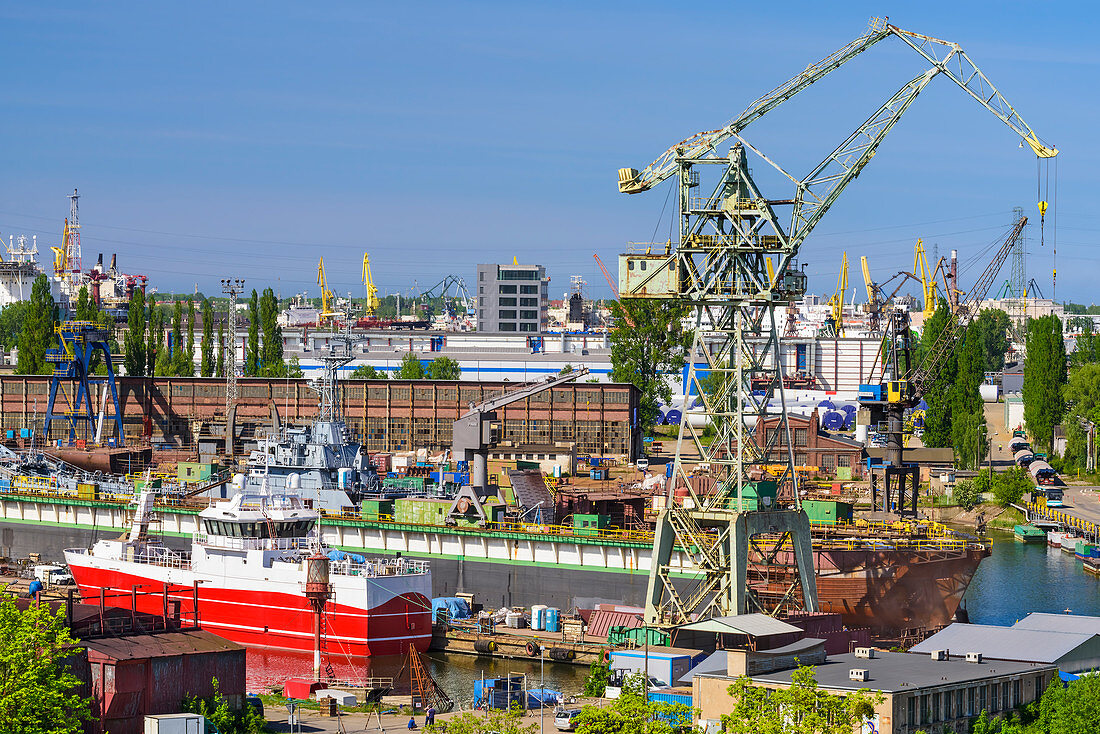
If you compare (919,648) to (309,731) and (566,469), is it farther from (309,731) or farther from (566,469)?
(566,469)

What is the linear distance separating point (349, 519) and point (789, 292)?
30.5m

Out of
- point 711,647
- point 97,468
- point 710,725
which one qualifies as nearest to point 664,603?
point 711,647

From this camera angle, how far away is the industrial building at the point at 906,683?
4303cm

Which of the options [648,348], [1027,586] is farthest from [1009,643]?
[648,348]

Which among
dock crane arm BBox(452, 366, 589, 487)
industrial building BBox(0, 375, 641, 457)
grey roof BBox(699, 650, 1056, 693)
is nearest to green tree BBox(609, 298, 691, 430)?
industrial building BBox(0, 375, 641, 457)

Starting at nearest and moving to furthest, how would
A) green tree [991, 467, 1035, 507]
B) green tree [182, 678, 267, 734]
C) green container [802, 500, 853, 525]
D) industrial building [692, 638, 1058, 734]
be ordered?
industrial building [692, 638, 1058, 734], green tree [182, 678, 267, 734], green container [802, 500, 853, 525], green tree [991, 467, 1035, 507]

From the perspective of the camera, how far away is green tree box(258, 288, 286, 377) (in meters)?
148

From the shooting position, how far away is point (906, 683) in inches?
1735

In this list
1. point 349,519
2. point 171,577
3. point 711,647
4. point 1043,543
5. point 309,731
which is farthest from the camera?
point 1043,543

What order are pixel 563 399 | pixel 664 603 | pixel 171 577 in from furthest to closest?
pixel 563 399 → pixel 171 577 → pixel 664 603

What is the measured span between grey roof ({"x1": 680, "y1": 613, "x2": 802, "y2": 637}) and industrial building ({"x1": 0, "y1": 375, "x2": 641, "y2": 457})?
65.4 meters

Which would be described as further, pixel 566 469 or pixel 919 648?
pixel 566 469

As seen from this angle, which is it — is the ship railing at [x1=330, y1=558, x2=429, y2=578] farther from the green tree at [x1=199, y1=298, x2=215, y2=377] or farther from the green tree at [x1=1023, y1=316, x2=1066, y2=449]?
the green tree at [x1=1023, y1=316, x2=1066, y2=449]

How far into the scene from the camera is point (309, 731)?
1967 inches
